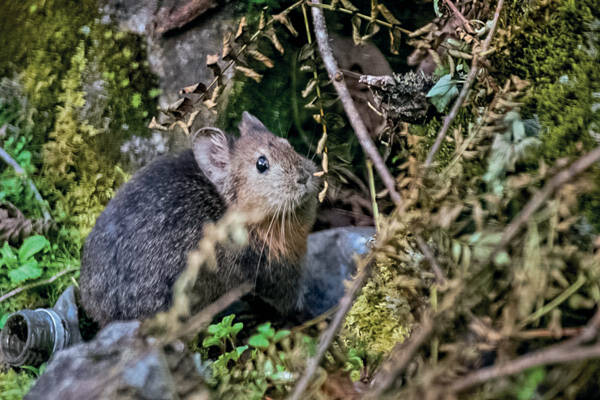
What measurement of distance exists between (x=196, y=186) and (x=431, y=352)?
237 cm

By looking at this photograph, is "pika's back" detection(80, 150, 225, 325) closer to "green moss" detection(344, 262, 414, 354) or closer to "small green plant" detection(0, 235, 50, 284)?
"small green plant" detection(0, 235, 50, 284)

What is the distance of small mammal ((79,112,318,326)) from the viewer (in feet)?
11.4

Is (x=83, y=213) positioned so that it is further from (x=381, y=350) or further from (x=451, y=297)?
(x=451, y=297)

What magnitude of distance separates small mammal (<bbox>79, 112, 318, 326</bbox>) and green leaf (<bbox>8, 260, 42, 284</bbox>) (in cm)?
76

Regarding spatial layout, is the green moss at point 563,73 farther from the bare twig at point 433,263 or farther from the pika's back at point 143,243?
the pika's back at point 143,243

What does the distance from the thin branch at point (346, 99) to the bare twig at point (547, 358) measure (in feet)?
3.91

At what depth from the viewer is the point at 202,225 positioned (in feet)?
11.9

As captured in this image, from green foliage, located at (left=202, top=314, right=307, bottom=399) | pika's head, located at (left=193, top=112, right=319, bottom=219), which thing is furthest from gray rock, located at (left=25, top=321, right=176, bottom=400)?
pika's head, located at (left=193, top=112, right=319, bottom=219)

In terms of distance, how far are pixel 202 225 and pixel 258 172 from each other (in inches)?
21.6

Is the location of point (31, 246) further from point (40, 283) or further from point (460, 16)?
point (460, 16)

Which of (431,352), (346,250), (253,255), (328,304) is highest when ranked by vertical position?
(431,352)

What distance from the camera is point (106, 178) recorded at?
4.90m

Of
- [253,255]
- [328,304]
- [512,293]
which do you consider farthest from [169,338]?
[328,304]

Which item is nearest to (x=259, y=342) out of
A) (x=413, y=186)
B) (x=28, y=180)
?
Answer: (x=413, y=186)
